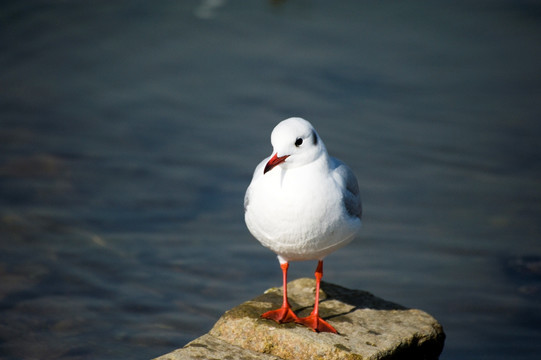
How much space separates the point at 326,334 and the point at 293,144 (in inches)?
56.4

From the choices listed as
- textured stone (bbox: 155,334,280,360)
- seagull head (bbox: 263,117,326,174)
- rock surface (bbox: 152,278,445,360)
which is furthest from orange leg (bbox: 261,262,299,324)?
seagull head (bbox: 263,117,326,174)

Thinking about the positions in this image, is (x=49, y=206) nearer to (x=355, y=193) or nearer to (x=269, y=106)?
(x=269, y=106)

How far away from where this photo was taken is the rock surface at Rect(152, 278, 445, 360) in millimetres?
4766

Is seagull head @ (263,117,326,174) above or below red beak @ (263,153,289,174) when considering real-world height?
above

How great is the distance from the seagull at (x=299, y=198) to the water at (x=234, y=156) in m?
2.11

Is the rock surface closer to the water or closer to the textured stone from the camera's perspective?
the textured stone

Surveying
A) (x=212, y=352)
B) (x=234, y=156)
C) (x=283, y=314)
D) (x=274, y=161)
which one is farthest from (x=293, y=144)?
(x=234, y=156)

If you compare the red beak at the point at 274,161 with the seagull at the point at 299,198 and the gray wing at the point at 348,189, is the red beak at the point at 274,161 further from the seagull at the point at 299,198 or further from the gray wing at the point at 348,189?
the gray wing at the point at 348,189

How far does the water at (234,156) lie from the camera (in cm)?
697

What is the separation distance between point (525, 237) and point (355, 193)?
4101 mm

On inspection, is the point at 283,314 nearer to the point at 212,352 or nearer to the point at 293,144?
the point at 212,352

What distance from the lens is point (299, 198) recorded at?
179 inches

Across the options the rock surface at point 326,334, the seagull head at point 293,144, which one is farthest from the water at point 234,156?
the seagull head at point 293,144

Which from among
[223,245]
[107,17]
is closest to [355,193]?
[223,245]
